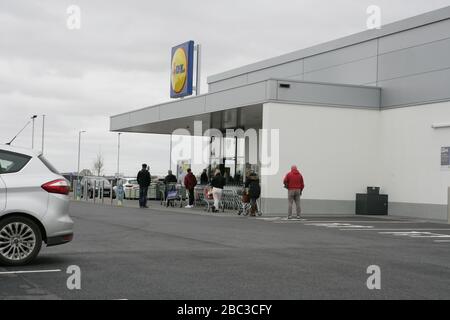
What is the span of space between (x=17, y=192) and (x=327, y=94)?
17.9m

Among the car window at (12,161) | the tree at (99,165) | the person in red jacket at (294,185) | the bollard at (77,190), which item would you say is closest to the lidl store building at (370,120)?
the person in red jacket at (294,185)

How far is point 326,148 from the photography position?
84.1 feet

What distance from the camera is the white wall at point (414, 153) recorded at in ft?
79.5

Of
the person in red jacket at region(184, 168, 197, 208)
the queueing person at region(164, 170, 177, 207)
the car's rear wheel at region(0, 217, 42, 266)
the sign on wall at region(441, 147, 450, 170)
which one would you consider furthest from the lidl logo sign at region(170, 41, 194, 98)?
the car's rear wheel at region(0, 217, 42, 266)

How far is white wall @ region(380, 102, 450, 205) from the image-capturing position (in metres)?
24.2

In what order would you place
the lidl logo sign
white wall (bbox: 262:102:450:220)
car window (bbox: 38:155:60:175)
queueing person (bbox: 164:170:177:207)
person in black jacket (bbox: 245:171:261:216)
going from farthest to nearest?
the lidl logo sign, queueing person (bbox: 164:170:177:207), white wall (bbox: 262:102:450:220), person in black jacket (bbox: 245:171:261:216), car window (bbox: 38:155:60:175)

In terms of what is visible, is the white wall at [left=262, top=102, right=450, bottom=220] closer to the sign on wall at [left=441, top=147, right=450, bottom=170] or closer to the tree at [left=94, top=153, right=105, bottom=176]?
the sign on wall at [left=441, top=147, right=450, bottom=170]

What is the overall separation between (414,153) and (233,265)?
1714cm

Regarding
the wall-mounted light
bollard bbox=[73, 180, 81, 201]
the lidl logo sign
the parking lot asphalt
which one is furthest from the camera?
bollard bbox=[73, 180, 81, 201]

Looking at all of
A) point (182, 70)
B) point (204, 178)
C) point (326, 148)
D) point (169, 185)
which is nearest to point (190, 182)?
point (169, 185)

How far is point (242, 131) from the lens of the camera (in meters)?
34.9

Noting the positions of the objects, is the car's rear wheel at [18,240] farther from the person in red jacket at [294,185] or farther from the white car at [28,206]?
the person in red jacket at [294,185]

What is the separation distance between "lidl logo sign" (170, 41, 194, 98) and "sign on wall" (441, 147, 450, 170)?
15.0 m
